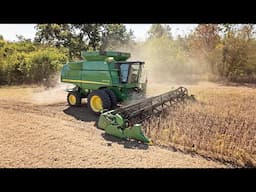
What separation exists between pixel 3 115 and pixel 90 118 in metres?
2.44

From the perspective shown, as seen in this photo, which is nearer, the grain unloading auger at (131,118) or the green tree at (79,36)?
the grain unloading auger at (131,118)

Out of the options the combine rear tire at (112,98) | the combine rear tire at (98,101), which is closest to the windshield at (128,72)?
the combine rear tire at (112,98)

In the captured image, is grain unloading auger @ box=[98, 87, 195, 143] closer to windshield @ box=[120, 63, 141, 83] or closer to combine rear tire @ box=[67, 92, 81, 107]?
windshield @ box=[120, 63, 141, 83]

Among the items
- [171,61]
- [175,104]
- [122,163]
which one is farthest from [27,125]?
[171,61]

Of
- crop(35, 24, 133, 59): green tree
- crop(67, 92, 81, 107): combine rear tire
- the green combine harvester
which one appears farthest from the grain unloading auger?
crop(35, 24, 133, 59): green tree

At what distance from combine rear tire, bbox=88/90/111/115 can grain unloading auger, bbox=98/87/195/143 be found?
86cm

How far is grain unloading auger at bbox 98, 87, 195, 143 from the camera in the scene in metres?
5.12

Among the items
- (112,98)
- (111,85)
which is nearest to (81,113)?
(112,98)

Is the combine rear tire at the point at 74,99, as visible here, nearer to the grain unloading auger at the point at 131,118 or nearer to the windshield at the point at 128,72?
the windshield at the point at 128,72

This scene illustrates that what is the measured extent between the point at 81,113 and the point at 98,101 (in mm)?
700

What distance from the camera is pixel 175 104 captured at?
806cm

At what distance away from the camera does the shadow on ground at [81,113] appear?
6.84 m

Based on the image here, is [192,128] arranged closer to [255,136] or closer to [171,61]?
[255,136]

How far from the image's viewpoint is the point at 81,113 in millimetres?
7410
